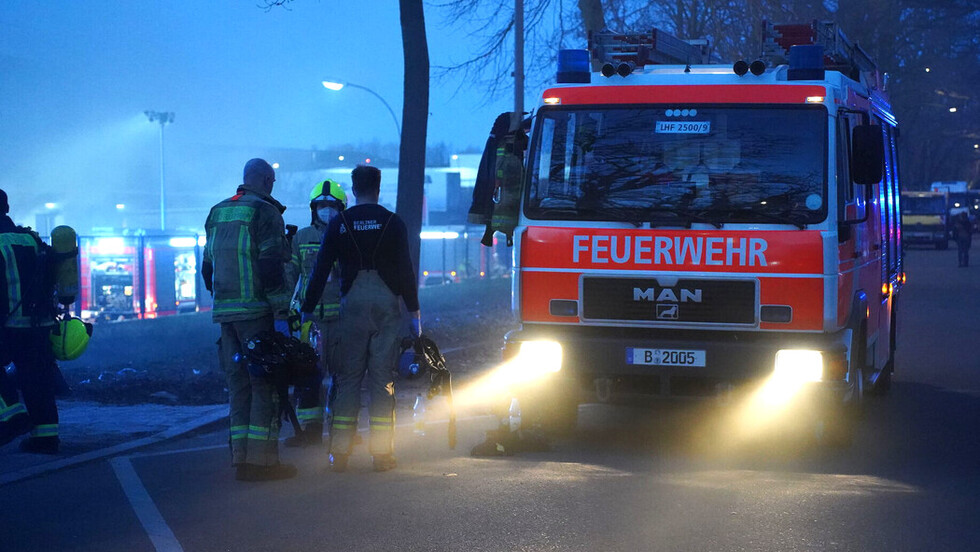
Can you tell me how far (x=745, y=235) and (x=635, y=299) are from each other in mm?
880

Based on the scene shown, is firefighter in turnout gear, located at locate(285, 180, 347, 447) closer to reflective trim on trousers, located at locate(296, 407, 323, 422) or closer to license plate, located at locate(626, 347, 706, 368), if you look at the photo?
reflective trim on trousers, located at locate(296, 407, 323, 422)

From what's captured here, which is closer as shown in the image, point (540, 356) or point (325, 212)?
point (540, 356)

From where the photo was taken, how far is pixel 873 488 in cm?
737

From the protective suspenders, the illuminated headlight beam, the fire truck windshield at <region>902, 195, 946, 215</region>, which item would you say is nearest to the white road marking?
the protective suspenders

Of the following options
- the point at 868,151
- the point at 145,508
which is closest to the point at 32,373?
the point at 145,508

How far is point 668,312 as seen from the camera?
849 cm

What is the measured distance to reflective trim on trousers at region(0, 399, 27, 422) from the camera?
8016 mm

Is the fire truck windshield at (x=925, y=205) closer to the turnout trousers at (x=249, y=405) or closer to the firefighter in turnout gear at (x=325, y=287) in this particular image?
the firefighter in turnout gear at (x=325, y=287)

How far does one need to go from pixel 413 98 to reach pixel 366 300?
26.9ft

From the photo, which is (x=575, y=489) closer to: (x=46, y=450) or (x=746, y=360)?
(x=746, y=360)

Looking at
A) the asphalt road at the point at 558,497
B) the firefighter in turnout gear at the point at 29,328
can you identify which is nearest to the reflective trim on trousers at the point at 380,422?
the asphalt road at the point at 558,497

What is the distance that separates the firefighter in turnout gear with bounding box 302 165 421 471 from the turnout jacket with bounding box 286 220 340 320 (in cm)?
103

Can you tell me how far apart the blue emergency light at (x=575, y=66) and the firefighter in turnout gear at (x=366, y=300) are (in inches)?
73.8

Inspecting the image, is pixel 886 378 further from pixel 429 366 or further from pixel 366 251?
pixel 366 251
